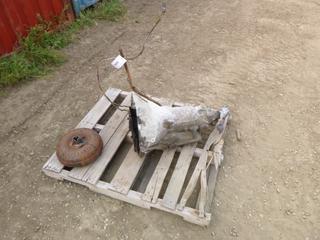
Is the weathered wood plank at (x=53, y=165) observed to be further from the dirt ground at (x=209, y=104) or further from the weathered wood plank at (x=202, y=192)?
the weathered wood plank at (x=202, y=192)

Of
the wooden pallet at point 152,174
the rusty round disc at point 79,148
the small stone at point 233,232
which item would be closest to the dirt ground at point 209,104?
the small stone at point 233,232

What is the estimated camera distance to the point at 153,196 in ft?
8.47

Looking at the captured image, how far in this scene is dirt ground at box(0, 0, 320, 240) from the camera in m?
2.56

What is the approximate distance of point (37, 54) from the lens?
4.09 metres

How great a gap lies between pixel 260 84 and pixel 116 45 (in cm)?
204

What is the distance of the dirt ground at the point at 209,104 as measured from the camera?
2561 millimetres

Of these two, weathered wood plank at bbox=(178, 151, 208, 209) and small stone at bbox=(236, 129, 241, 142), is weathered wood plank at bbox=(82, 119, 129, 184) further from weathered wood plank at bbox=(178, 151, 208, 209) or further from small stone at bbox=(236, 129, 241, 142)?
small stone at bbox=(236, 129, 241, 142)

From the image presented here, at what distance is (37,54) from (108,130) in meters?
1.74

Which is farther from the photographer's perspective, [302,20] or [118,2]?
[118,2]

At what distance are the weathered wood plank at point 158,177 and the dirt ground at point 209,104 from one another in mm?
150

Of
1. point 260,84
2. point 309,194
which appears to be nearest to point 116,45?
point 260,84

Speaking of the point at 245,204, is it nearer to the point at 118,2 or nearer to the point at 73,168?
the point at 73,168

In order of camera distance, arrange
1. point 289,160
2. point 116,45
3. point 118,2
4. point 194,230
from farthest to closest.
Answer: point 118,2, point 116,45, point 289,160, point 194,230

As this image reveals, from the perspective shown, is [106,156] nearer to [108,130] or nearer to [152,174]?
[108,130]
